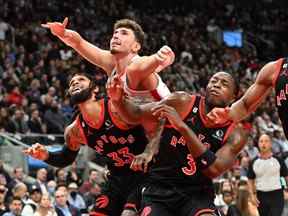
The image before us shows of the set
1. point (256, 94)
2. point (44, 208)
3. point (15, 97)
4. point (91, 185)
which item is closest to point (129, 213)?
point (256, 94)

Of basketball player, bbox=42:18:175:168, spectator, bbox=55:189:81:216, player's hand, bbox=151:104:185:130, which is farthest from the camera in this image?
spectator, bbox=55:189:81:216

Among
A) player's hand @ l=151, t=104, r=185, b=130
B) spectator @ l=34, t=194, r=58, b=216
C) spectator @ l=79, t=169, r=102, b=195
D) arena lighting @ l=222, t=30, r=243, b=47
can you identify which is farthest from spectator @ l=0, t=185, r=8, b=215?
arena lighting @ l=222, t=30, r=243, b=47

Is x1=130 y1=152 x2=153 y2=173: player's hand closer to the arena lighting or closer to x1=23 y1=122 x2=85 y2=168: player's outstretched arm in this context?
x1=23 y1=122 x2=85 y2=168: player's outstretched arm

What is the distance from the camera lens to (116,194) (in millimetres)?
6883

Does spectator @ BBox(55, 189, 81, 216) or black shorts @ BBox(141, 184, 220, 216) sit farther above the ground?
black shorts @ BBox(141, 184, 220, 216)

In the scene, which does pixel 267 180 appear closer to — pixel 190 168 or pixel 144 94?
pixel 144 94

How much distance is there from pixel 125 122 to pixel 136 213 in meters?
0.78

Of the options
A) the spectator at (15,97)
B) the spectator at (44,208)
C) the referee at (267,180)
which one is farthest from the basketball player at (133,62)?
the spectator at (15,97)

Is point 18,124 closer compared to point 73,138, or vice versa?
point 73,138

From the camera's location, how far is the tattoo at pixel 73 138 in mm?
7086

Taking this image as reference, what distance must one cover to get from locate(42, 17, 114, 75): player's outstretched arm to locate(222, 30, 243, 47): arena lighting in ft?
66.5

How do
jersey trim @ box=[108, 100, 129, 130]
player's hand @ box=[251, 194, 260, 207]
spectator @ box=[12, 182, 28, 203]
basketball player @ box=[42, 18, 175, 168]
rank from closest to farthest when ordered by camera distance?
basketball player @ box=[42, 18, 175, 168] < jersey trim @ box=[108, 100, 129, 130] < player's hand @ box=[251, 194, 260, 207] < spectator @ box=[12, 182, 28, 203]

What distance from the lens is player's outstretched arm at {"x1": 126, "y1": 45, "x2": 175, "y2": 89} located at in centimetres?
597

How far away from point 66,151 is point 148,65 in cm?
160
